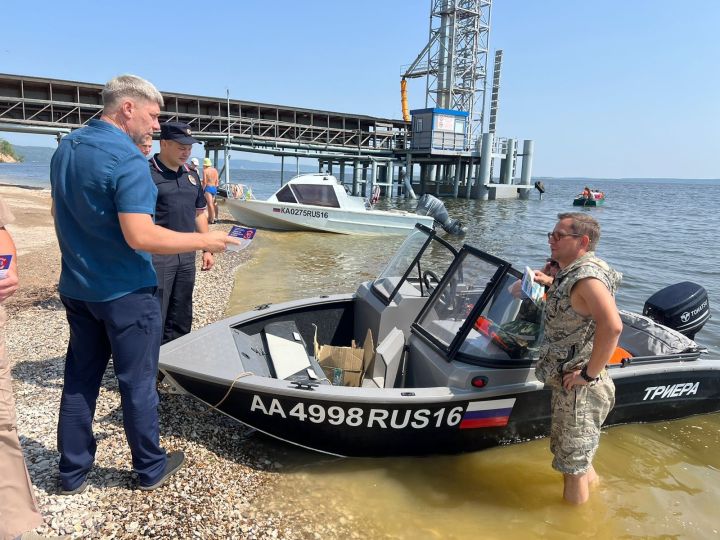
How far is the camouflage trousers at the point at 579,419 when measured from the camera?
10.1ft

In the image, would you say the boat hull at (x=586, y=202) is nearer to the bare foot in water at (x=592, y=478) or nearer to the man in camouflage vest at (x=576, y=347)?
the bare foot in water at (x=592, y=478)

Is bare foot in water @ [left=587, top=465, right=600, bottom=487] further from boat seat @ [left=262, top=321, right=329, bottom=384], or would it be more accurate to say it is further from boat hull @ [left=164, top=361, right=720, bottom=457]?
boat seat @ [left=262, top=321, right=329, bottom=384]

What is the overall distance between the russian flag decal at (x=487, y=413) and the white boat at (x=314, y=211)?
1312 centimetres

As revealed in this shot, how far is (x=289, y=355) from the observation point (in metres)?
4.02

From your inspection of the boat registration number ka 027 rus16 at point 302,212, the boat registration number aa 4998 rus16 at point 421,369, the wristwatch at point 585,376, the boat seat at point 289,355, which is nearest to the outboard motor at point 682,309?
the boat registration number aa 4998 rus16 at point 421,369

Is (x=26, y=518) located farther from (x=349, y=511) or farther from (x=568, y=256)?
(x=568, y=256)

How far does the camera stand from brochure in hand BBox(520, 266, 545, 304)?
3139 millimetres

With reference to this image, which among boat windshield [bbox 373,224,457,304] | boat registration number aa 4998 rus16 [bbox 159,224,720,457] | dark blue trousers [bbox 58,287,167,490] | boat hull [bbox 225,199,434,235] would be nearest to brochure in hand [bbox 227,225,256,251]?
dark blue trousers [bbox 58,287,167,490]

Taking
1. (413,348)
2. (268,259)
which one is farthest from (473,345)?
(268,259)

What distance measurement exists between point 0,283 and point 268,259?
35.6ft

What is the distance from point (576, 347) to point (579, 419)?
47 cm

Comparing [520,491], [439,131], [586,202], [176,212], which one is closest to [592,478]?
[520,491]

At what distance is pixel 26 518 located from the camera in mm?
2084

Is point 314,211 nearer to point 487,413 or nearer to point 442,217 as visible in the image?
point 442,217
